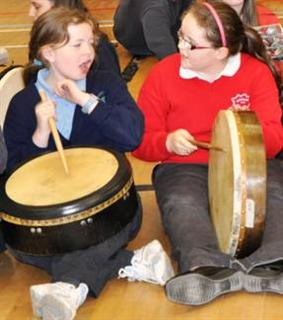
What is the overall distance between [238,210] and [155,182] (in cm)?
50

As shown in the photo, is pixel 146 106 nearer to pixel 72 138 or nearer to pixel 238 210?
pixel 72 138

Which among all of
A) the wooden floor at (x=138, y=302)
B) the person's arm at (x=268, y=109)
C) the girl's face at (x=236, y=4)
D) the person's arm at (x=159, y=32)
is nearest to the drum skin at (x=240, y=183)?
the wooden floor at (x=138, y=302)

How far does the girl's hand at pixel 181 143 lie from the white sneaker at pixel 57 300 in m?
0.49

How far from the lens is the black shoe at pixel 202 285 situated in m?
1.73

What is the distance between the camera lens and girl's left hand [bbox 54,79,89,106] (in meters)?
1.94

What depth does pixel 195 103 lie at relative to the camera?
210 centimetres

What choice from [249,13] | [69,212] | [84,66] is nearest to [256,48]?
[249,13]

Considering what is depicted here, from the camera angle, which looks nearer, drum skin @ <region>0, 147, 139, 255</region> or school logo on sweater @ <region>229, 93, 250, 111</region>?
drum skin @ <region>0, 147, 139, 255</region>

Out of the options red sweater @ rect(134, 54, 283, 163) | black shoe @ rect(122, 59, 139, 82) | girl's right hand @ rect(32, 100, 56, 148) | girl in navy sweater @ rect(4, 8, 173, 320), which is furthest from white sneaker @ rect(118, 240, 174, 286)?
black shoe @ rect(122, 59, 139, 82)

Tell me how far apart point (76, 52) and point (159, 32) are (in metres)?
1.40

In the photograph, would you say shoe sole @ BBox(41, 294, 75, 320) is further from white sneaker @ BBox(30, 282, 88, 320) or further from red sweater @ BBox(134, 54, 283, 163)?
red sweater @ BBox(134, 54, 283, 163)

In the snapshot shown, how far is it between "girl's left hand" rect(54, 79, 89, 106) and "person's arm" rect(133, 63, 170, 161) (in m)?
0.25

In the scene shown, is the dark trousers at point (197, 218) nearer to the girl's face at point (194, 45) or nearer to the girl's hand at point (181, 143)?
the girl's hand at point (181, 143)

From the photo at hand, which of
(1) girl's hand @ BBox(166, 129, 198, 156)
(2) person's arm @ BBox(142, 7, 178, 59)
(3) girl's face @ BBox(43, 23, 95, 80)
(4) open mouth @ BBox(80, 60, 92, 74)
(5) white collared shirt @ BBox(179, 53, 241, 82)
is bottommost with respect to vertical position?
(2) person's arm @ BBox(142, 7, 178, 59)
